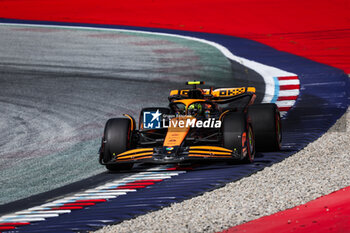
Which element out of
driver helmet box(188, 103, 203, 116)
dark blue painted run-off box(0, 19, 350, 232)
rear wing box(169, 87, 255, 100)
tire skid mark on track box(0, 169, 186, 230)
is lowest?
tire skid mark on track box(0, 169, 186, 230)

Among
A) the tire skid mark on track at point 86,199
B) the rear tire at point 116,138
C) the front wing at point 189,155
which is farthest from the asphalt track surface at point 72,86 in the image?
the front wing at point 189,155

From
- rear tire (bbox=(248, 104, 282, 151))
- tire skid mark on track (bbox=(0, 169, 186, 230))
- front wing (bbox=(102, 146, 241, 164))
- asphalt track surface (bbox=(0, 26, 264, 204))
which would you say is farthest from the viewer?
asphalt track surface (bbox=(0, 26, 264, 204))

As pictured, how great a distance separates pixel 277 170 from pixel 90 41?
19297 millimetres

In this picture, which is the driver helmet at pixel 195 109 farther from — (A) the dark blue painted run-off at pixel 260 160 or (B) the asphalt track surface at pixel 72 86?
(B) the asphalt track surface at pixel 72 86

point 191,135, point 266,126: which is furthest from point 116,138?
point 266,126

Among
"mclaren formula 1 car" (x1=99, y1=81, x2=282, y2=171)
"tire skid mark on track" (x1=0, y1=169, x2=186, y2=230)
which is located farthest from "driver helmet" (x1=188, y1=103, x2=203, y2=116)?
"tire skid mark on track" (x1=0, y1=169, x2=186, y2=230)

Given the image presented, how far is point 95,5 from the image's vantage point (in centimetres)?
3731

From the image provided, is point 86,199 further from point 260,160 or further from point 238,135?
point 260,160

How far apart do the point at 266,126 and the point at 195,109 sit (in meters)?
1.16

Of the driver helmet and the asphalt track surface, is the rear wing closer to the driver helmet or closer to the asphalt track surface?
the driver helmet

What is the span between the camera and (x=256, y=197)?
8.48 meters

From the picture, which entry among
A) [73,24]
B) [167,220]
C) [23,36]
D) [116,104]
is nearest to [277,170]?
[167,220]

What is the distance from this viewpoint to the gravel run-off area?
7.54 m

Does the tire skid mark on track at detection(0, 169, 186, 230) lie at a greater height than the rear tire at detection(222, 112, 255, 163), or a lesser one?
lesser
